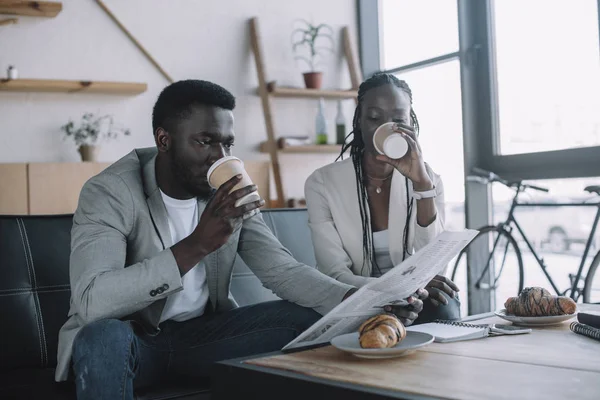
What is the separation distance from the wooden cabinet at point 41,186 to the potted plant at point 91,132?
93 millimetres

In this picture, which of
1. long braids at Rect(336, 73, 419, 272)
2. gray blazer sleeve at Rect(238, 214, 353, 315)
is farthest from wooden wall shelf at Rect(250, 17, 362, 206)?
gray blazer sleeve at Rect(238, 214, 353, 315)

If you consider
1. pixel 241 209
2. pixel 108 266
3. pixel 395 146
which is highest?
pixel 395 146

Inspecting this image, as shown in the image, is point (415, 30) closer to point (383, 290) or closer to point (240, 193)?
point (240, 193)

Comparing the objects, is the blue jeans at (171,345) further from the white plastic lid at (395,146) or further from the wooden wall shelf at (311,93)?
the wooden wall shelf at (311,93)

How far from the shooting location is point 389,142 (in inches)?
75.7

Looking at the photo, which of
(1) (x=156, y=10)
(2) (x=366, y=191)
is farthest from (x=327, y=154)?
(2) (x=366, y=191)

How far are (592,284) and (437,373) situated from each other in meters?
2.26

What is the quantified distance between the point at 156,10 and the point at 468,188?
2.07 metres

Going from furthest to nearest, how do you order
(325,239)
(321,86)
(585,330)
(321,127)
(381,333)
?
(321,86)
(321,127)
(325,239)
(585,330)
(381,333)

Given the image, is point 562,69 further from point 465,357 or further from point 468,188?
point 465,357

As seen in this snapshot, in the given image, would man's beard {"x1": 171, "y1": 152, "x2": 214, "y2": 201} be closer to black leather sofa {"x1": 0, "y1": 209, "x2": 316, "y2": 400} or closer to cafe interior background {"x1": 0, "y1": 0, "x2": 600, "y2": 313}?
black leather sofa {"x1": 0, "y1": 209, "x2": 316, "y2": 400}

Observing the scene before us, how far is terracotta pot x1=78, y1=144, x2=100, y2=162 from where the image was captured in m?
3.66

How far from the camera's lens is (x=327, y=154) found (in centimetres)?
452

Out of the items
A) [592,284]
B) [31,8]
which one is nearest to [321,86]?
[31,8]
